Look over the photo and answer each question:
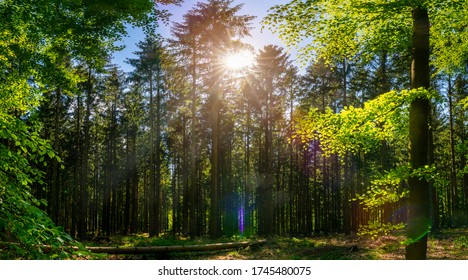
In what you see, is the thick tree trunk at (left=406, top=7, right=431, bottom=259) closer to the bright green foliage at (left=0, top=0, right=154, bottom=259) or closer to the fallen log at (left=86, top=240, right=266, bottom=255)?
the bright green foliage at (left=0, top=0, right=154, bottom=259)

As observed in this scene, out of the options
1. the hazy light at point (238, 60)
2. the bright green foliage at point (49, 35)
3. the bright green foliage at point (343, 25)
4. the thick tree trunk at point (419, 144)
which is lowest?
the thick tree trunk at point (419, 144)

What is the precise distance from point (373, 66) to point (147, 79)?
1624 cm

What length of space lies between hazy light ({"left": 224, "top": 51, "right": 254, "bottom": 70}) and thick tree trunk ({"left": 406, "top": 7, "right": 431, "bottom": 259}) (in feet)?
49.5

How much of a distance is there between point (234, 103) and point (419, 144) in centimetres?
2256

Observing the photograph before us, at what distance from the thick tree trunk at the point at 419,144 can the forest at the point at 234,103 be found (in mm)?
21

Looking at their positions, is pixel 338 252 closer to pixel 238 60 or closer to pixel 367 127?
pixel 367 127

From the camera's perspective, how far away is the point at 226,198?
3934 centimetres

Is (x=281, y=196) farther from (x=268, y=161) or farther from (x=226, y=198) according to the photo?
(x=268, y=161)

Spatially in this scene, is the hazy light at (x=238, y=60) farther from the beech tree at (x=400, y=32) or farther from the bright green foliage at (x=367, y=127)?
the bright green foliage at (x=367, y=127)

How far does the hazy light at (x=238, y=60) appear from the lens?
20.5 m

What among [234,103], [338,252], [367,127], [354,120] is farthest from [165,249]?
[234,103]

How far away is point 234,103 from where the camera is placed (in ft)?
91.6

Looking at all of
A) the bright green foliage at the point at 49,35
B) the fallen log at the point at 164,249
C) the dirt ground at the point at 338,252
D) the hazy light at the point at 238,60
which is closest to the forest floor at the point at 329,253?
the dirt ground at the point at 338,252

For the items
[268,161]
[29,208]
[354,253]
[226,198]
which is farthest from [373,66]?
[29,208]
